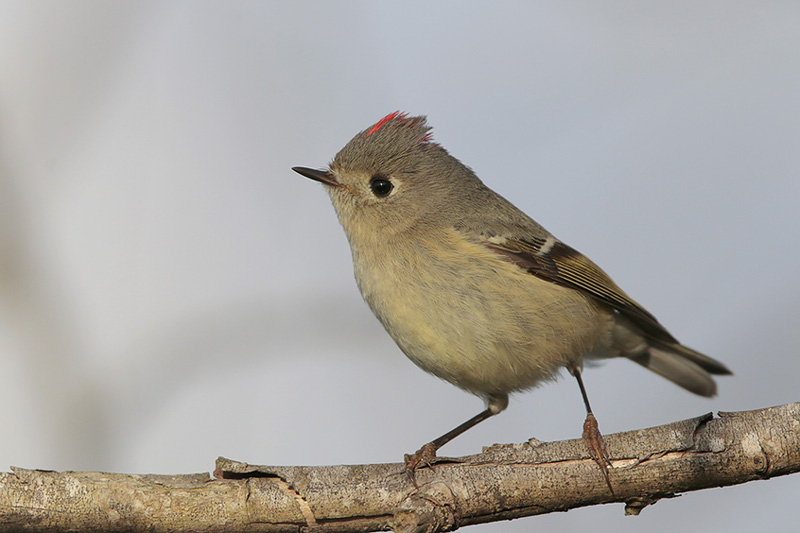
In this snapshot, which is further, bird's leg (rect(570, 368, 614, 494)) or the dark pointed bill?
the dark pointed bill

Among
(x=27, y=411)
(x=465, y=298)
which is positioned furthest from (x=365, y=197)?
(x=27, y=411)

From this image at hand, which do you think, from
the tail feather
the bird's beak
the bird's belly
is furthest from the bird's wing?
the bird's beak

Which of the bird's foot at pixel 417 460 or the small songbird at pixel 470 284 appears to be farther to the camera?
the small songbird at pixel 470 284

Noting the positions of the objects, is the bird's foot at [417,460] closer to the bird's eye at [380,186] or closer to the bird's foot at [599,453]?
the bird's foot at [599,453]

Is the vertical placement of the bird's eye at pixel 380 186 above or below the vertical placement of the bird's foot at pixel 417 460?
above

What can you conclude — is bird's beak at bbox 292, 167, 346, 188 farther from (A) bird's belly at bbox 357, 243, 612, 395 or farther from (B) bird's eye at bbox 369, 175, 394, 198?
(A) bird's belly at bbox 357, 243, 612, 395

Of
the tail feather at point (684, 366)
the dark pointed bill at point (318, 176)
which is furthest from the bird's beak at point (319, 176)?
the tail feather at point (684, 366)

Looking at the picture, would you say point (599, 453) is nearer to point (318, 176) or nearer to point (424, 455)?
point (424, 455)
